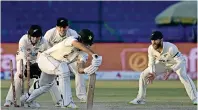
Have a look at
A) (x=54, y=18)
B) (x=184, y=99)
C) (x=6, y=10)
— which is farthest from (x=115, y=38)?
(x=184, y=99)

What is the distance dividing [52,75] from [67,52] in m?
0.84

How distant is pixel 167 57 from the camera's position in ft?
44.6

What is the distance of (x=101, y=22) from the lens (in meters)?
25.5

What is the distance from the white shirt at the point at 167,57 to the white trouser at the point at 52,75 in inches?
86.9

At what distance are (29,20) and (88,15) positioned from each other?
7.16ft

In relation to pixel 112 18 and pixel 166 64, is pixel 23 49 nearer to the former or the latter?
pixel 166 64

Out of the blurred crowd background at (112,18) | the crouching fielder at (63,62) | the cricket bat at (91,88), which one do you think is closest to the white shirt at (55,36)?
the crouching fielder at (63,62)

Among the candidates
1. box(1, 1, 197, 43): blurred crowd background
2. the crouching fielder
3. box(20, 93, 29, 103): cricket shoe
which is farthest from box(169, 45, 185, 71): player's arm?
box(1, 1, 197, 43): blurred crowd background

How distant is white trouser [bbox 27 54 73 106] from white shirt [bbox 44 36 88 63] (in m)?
0.09

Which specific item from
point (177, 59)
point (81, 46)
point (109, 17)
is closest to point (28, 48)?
point (81, 46)

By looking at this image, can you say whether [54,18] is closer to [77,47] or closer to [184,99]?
[184,99]

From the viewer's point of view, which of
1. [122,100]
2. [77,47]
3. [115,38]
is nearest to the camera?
→ [77,47]

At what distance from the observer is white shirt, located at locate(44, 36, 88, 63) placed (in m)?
11.5

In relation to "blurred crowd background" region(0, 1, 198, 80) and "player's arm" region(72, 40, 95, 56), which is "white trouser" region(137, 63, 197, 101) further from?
"blurred crowd background" region(0, 1, 198, 80)
